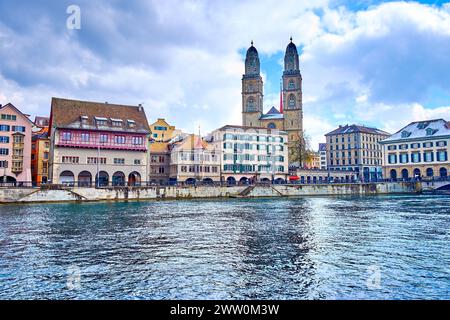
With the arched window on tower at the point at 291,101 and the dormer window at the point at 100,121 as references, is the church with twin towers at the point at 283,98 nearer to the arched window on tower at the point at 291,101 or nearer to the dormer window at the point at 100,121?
the arched window on tower at the point at 291,101

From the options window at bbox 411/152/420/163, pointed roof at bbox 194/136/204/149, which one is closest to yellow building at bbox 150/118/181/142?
pointed roof at bbox 194/136/204/149

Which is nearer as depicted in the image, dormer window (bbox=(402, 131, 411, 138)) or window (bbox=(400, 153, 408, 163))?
window (bbox=(400, 153, 408, 163))

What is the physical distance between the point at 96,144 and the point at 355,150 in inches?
3462

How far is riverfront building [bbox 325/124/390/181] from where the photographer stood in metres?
125

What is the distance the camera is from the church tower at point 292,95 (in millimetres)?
122562

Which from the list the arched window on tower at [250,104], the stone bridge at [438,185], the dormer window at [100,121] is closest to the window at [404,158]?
the stone bridge at [438,185]

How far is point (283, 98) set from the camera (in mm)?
128000

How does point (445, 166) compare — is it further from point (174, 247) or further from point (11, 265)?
point (11, 265)

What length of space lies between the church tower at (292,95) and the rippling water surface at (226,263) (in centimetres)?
9860

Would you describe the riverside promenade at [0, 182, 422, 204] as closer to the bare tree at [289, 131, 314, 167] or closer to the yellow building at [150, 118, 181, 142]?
the bare tree at [289, 131, 314, 167]

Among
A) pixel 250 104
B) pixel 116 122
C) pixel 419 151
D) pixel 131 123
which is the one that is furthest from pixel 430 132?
pixel 116 122

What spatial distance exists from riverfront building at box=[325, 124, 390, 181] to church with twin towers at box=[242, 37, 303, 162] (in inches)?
656

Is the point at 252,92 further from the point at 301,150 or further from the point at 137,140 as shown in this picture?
the point at 137,140

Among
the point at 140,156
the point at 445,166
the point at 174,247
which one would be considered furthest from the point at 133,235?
the point at 445,166
